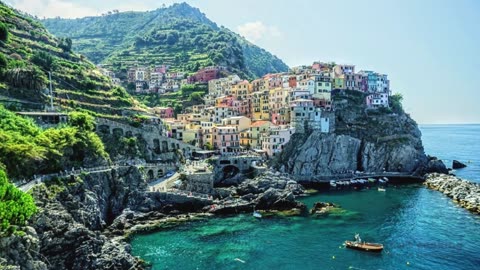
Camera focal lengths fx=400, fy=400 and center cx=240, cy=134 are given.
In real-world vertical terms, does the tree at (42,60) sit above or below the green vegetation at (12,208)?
above

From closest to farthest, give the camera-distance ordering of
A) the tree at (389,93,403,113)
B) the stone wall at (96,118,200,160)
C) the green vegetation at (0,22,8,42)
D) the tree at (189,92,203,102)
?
the stone wall at (96,118,200,160) < the green vegetation at (0,22,8,42) < the tree at (389,93,403,113) < the tree at (189,92,203,102)

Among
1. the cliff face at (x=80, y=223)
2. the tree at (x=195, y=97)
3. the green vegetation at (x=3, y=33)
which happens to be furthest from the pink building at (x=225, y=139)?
the green vegetation at (x=3, y=33)

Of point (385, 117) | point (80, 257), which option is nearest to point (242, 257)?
point (80, 257)

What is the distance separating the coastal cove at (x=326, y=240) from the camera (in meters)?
45.4

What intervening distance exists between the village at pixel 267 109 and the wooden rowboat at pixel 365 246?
4401 cm

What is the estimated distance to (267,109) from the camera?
112m

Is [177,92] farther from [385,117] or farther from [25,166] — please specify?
[25,166]

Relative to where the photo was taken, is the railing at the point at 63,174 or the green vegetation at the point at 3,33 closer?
the railing at the point at 63,174

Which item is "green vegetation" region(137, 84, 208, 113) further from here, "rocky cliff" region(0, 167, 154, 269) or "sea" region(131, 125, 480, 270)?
"rocky cliff" region(0, 167, 154, 269)

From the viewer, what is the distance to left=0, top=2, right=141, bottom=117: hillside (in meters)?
74.1

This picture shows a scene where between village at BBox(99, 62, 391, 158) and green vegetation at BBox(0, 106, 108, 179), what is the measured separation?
32558mm

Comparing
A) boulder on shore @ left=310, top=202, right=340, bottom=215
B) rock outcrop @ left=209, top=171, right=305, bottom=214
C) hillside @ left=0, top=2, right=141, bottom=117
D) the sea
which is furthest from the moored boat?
hillside @ left=0, top=2, right=141, bottom=117

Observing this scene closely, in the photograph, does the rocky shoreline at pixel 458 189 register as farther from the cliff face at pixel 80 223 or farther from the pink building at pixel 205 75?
the pink building at pixel 205 75

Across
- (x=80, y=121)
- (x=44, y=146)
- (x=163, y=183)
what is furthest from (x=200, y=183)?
(x=44, y=146)
